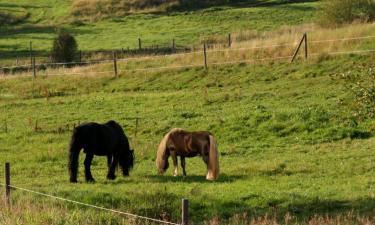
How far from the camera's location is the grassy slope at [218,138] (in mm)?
16406

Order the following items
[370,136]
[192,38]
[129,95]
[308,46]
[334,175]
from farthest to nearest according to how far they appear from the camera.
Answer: [192,38] < [308,46] < [129,95] < [370,136] < [334,175]

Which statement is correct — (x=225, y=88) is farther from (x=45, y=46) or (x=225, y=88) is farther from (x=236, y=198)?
(x=45, y=46)

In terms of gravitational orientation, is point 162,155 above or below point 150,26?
below

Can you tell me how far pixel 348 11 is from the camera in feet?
149

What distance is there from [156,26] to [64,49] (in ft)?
63.0

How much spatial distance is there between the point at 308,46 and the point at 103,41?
96.2 ft

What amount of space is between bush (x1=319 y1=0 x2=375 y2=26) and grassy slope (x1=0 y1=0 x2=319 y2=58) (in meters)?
15.5

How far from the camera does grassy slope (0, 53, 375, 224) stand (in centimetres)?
1641

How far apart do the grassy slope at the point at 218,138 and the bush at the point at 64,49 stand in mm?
8767

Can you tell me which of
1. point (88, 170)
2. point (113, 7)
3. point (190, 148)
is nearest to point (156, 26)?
point (113, 7)

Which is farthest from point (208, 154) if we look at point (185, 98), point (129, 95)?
point (129, 95)

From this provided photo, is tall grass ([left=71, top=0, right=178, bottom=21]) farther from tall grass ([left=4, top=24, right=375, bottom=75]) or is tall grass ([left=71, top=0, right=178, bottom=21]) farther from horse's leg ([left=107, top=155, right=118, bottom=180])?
horse's leg ([left=107, top=155, right=118, bottom=180])

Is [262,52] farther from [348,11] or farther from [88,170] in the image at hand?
[88,170]

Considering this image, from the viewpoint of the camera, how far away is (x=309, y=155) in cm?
2236
